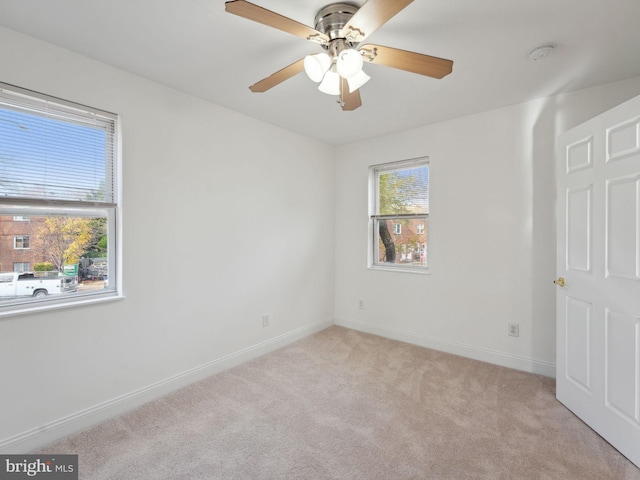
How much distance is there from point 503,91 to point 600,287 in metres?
1.68

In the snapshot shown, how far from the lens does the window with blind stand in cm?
183

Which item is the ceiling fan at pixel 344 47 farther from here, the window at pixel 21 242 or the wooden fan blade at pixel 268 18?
the window at pixel 21 242

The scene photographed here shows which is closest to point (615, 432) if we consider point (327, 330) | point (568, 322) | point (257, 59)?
point (568, 322)

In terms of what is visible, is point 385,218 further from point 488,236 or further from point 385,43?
point 385,43

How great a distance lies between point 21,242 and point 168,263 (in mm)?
874

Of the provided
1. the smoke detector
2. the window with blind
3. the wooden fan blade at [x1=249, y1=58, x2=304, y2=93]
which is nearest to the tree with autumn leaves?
the window with blind

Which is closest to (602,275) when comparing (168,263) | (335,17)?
(335,17)

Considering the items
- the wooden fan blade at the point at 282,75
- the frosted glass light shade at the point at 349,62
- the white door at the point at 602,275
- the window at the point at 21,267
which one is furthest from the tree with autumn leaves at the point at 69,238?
the white door at the point at 602,275

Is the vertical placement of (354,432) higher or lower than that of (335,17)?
lower

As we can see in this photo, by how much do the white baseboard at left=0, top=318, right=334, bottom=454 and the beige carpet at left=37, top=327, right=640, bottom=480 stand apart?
7 centimetres

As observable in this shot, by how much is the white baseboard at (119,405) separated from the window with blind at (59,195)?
752mm

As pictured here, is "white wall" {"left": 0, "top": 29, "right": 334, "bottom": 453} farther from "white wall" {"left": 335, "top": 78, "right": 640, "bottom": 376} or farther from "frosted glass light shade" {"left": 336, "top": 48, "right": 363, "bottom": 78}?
"frosted glass light shade" {"left": 336, "top": 48, "right": 363, "bottom": 78}

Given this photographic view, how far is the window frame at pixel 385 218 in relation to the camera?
345 cm

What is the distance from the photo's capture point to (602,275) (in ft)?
6.33
